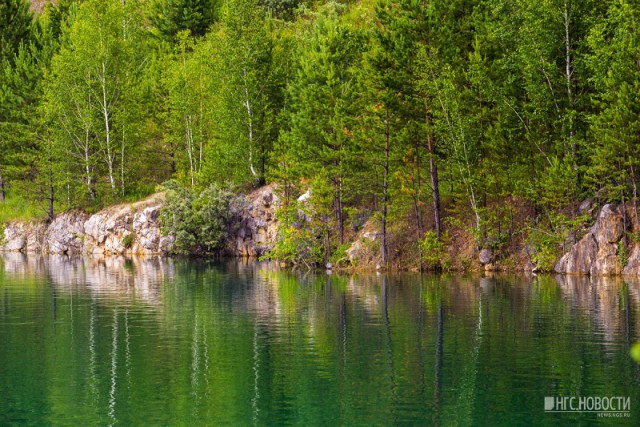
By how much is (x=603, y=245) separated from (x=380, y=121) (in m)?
17.8

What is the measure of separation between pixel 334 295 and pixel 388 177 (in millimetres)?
18250

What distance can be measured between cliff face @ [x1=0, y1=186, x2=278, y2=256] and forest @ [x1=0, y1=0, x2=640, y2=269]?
2579 millimetres

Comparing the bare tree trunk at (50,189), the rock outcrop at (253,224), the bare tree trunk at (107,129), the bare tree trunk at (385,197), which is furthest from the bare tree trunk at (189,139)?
the bare tree trunk at (385,197)

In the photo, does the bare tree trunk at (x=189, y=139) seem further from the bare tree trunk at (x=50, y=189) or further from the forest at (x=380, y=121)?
the bare tree trunk at (x=50, y=189)

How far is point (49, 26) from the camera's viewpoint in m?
114

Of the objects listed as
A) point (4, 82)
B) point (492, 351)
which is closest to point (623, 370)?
point (492, 351)

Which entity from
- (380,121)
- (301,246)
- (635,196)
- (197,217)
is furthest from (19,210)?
(635,196)

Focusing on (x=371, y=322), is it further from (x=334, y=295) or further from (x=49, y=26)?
(x=49, y=26)

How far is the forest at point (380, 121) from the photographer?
56281 mm

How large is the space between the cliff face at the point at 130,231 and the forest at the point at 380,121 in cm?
258

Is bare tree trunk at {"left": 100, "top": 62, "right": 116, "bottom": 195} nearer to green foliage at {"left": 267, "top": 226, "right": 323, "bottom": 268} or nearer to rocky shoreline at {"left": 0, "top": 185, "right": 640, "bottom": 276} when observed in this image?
rocky shoreline at {"left": 0, "top": 185, "right": 640, "bottom": 276}

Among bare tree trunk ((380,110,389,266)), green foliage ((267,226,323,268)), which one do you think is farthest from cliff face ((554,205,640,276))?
green foliage ((267,226,323,268))

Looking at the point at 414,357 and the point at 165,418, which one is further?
the point at 414,357

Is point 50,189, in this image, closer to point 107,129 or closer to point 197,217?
point 107,129
